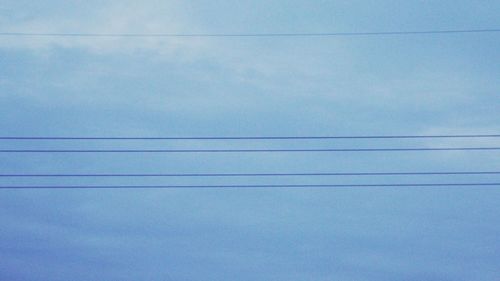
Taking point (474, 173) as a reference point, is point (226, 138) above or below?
above

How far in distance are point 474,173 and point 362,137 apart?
2.29 m

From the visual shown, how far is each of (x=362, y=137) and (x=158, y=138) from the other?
3.67 metres

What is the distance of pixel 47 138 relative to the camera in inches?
427

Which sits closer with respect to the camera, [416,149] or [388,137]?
[388,137]

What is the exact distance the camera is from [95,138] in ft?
35.4

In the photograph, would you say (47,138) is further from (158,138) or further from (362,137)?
(362,137)

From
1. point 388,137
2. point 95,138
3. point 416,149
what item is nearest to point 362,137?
point 388,137

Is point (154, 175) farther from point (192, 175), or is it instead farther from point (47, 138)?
point (47, 138)

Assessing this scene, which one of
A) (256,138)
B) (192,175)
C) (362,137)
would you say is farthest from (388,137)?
(192,175)

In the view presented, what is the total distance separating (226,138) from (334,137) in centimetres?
208

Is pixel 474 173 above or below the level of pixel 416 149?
below

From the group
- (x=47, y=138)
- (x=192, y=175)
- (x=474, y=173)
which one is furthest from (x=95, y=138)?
(x=474, y=173)

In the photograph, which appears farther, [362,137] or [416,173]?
[416,173]

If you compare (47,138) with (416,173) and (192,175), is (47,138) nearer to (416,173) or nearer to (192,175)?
(192,175)
